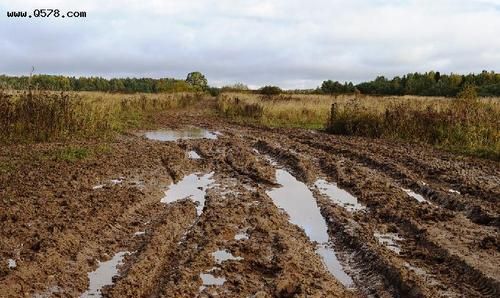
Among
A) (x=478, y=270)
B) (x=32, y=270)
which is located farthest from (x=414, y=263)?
(x=32, y=270)

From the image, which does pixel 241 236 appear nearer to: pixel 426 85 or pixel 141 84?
pixel 426 85

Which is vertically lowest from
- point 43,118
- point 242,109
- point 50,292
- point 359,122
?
point 50,292

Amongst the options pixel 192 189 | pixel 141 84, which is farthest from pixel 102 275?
pixel 141 84

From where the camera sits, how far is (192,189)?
28.7 feet

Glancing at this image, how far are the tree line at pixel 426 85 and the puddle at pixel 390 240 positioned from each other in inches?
1594

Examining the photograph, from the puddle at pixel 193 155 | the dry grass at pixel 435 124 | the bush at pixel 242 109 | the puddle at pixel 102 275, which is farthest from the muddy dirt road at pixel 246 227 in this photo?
the bush at pixel 242 109

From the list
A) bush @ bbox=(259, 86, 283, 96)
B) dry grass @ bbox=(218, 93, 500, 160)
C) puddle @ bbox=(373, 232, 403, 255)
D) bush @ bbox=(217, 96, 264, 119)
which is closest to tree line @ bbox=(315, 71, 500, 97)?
bush @ bbox=(259, 86, 283, 96)

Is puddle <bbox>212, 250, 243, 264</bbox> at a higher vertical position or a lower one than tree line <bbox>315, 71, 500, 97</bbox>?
lower

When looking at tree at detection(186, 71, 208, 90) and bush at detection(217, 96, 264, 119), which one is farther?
tree at detection(186, 71, 208, 90)

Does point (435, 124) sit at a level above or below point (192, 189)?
above

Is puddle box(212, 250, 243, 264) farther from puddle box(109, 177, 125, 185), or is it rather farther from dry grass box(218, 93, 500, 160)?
dry grass box(218, 93, 500, 160)

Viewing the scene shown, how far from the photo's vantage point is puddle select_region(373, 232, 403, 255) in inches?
222

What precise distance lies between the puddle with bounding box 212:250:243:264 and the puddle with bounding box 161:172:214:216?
1.69 meters

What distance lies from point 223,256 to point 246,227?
1.10 metres
